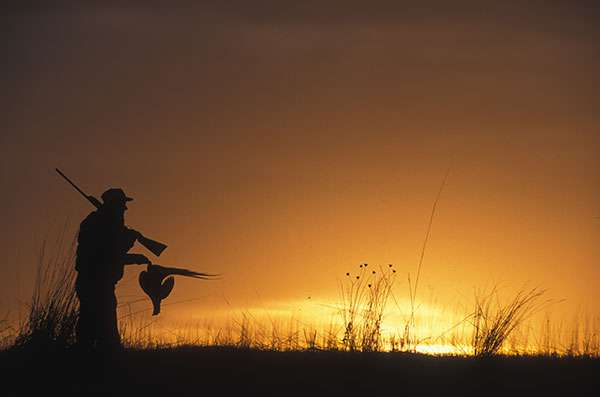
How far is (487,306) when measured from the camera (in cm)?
1231

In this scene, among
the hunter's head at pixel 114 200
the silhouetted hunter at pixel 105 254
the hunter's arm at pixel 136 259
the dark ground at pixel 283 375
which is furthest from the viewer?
the hunter's arm at pixel 136 259

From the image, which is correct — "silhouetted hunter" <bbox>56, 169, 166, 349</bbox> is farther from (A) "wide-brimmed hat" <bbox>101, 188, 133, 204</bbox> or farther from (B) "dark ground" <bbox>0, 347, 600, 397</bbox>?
(B) "dark ground" <bbox>0, 347, 600, 397</bbox>

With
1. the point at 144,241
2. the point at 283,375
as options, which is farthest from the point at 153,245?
the point at 283,375

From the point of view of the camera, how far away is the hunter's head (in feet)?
40.8

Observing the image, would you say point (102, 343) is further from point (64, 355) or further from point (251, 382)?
point (251, 382)

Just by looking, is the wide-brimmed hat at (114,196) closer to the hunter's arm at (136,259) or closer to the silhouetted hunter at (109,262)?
the silhouetted hunter at (109,262)

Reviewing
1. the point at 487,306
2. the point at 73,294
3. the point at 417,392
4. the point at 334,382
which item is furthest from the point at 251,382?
the point at 487,306

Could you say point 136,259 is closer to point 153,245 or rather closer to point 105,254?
point 153,245

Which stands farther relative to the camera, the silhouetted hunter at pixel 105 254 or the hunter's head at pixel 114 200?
the hunter's head at pixel 114 200

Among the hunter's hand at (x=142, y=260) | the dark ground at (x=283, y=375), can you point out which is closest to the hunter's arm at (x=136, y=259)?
the hunter's hand at (x=142, y=260)

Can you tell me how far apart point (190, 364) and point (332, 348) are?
6.26 ft

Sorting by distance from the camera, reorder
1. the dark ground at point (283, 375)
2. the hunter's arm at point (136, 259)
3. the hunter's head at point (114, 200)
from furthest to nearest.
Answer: the hunter's arm at point (136, 259), the hunter's head at point (114, 200), the dark ground at point (283, 375)

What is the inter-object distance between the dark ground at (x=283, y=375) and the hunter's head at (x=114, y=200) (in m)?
1.90

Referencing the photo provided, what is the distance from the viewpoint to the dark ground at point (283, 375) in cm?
1012
